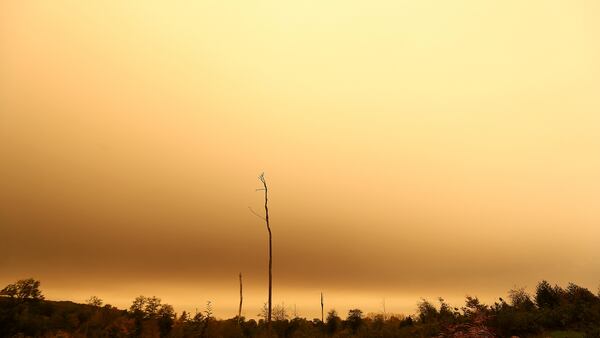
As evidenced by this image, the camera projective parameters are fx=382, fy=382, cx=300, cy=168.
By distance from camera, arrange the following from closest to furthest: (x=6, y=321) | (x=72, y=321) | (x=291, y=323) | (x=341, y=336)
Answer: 1. (x=6, y=321)
2. (x=72, y=321)
3. (x=341, y=336)
4. (x=291, y=323)

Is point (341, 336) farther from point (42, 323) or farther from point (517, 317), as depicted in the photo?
point (42, 323)

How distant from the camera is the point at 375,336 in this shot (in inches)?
1033

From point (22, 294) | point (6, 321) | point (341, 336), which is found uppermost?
point (22, 294)

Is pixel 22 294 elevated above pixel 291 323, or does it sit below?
above

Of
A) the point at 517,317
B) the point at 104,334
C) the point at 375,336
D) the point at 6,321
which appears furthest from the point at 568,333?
the point at 6,321

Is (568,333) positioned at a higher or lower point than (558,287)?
lower

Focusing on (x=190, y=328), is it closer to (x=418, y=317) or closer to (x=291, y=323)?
(x=291, y=323)

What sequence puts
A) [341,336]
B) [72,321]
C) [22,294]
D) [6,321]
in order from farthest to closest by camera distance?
1. [341,336]
2. [72,321]
3. [22,294]
4. [6,321]

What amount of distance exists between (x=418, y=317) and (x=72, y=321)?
30.2 metres

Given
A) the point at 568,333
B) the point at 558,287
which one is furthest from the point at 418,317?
the point at 568,333

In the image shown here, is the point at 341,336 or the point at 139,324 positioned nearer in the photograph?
the point at 139,324

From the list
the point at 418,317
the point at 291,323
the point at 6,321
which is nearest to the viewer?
the point at 6,321

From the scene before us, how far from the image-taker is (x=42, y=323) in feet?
75.8

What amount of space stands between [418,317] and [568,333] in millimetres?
19302
